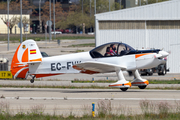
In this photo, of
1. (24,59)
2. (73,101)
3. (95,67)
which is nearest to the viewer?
(73,101)

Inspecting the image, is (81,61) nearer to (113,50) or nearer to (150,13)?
(113,50)

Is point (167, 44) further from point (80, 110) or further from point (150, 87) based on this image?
point (80, 110)

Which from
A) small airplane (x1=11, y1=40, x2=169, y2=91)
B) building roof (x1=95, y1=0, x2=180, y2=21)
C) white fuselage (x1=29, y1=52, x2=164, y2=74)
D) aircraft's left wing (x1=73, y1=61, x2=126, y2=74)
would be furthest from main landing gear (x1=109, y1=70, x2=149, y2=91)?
building roof (x1=95, y1=0, x2=180, y2=21)

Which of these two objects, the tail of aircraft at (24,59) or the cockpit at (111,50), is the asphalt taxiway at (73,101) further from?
the cockpit at (111,50)

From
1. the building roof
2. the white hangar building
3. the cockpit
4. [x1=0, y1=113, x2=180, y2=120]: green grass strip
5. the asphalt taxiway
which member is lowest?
the asphalt taxiway

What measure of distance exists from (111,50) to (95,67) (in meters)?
1.17

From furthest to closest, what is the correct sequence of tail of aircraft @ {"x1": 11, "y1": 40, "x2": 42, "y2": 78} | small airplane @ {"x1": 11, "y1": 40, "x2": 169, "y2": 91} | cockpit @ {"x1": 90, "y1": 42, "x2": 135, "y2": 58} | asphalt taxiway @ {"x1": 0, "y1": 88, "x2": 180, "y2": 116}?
tail of aircraft @ {"x1": 11, "y1": 40, "x2": 42, "y2": 78} → cockpit @ {"x1": 90, "y1": 42, "x2": 135, "y2": 58} → small airplane @ {"x1": 11, "y1": 40, "x2": 169, "y2": 91} → asphalt taxiway @ {"x1": 0, "y1": 88, "x2": 180, "y2": 116}

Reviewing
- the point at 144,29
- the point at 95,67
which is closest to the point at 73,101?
the point at 95,67

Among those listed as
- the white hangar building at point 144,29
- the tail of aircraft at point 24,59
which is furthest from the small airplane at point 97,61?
the white hangar building at point 144,29

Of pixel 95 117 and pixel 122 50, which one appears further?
pixel 122 50

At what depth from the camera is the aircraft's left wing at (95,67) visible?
1494cm

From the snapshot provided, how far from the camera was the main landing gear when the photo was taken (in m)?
14.8

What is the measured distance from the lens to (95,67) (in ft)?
50.3

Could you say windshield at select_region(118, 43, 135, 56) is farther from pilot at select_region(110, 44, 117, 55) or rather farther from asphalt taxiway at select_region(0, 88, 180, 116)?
asphalt taxiway at select_region(0, 88, 180, 116)
